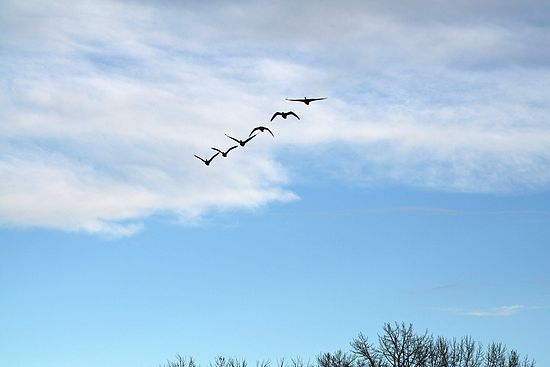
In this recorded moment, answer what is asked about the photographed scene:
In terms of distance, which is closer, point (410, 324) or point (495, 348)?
point (410, 324)

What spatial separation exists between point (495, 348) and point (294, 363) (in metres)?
23.4

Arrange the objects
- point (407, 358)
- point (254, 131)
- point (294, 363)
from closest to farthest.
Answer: point (254, 131)
point (407, 358)
point (294, 363)

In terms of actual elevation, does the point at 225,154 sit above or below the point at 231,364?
below

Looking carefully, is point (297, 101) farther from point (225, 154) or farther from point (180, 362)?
point (180, 362)

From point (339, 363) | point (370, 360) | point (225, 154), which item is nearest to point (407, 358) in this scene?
point (370, 360)

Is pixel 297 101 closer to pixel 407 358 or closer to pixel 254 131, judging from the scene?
pixel 254 131

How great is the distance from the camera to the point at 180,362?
95188mm

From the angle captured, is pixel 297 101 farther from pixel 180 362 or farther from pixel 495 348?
pixel 495 348

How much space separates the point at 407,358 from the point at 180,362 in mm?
24940

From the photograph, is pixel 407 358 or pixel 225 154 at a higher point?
pixel 407 358

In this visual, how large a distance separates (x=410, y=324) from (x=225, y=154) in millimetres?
66213

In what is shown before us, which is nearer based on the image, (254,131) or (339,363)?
(254,131)

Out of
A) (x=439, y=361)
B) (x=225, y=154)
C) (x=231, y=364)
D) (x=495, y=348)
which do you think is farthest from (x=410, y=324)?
(x=225, y=154)

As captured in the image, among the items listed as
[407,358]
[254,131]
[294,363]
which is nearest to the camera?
[254,131]
